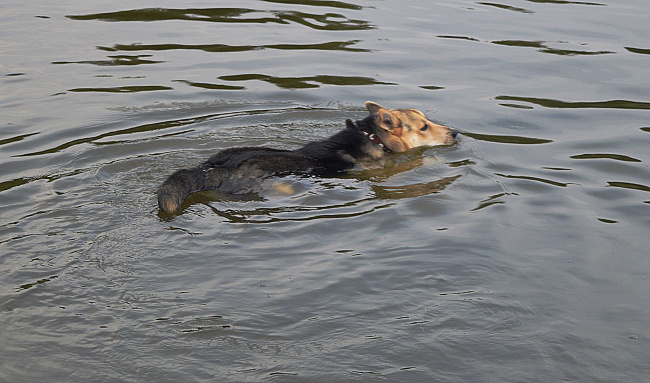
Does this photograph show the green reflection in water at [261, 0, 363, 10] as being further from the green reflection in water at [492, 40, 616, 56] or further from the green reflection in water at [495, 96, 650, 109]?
the green reflection in water at [495, 96, 650, 109]

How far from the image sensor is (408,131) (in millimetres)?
9844

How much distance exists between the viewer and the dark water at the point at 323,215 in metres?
5.03

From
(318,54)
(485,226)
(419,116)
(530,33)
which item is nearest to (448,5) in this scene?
(530,33)

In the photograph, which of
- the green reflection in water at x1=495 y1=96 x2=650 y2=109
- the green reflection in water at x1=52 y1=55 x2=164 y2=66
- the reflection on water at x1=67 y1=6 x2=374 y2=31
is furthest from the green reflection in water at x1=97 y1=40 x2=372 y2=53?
the green reflection in water at x1=495 y1=96 x2=650 y2=109

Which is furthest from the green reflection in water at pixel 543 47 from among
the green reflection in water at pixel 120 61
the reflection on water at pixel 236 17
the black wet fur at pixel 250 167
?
the green reflection in water at pixel 120 61

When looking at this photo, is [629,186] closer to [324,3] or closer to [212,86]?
[212,86]

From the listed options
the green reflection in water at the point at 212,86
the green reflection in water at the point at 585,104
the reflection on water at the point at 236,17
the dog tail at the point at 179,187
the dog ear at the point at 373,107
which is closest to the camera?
the dog tail at the point at 179,187

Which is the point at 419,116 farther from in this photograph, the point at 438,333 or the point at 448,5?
the point at 448,5

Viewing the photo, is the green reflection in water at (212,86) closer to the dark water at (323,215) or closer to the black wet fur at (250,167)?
the dark water at (323,215)

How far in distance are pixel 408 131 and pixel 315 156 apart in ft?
5.74

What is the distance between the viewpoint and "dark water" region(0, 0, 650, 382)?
16.5 feet

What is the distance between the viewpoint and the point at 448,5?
17.0m

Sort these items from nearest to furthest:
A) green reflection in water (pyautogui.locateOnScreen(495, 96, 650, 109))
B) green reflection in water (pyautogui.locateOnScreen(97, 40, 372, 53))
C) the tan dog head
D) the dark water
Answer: the dark water < the tan dog head < green reflection in water (pyautogui.locateOnScreen(495, 96, 650, 109)) < green reflection in water (pyautogui.locateOnScreen(97, 40, 372, 53))

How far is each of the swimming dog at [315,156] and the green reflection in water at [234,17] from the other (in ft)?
19.4
